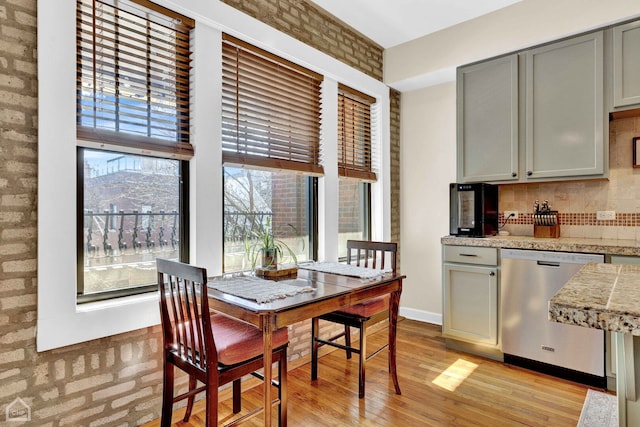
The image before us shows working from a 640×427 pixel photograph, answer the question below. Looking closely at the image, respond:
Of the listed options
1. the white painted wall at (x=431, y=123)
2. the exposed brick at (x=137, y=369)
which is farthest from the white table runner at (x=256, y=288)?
the white painted wall at (x=431, y=123)

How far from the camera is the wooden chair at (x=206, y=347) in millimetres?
1596

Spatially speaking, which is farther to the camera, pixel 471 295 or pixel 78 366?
pixel 471 295

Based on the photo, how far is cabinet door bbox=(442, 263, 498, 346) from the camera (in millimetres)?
2986

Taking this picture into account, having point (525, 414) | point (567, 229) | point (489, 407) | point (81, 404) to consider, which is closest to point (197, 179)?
point (81, 404)

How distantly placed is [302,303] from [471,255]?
1.92 meters

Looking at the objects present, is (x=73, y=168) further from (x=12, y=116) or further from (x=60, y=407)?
(x=60, y=407)

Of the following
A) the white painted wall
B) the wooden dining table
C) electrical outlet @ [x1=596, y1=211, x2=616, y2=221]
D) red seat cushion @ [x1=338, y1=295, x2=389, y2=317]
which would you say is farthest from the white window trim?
electrical outlet @ [x1=596, y1=211, x2=616, y2=221]

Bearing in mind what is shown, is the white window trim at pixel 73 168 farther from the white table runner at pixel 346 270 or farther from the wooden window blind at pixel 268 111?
the white table runner at pixel 346 270

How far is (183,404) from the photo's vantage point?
2230 mm

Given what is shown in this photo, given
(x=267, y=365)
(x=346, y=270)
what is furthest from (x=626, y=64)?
(x=267, y=365)

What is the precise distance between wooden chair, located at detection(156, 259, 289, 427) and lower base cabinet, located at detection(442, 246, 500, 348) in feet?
6.22

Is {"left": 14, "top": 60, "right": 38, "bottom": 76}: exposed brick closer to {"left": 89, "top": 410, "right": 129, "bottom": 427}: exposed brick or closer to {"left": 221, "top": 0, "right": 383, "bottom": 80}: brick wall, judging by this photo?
{"left": 221, "top": 0, "right": 383, "bottom": 80}: brick wall

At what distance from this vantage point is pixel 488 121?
10.6 feet

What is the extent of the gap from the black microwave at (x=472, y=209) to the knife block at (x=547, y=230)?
0.37 m
